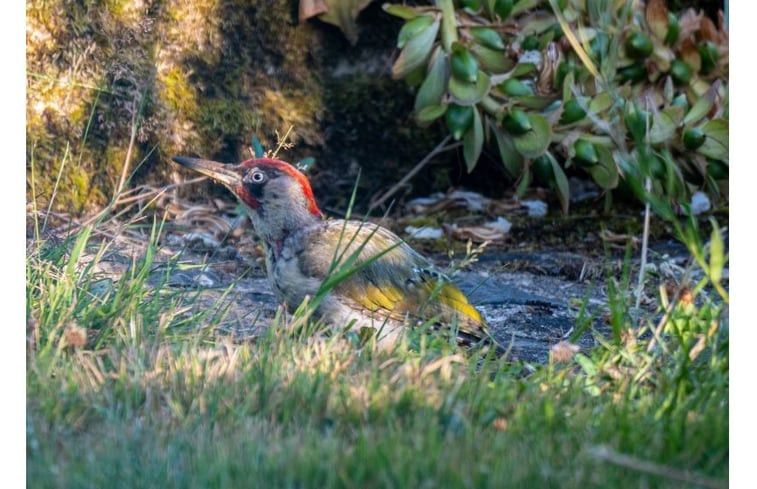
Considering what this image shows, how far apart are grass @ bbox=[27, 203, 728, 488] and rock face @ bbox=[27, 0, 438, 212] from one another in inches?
45.1

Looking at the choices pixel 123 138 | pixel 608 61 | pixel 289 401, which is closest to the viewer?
pixel 289 401

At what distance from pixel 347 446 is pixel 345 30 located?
3280 mm

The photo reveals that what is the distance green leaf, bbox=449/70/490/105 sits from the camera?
5.30m

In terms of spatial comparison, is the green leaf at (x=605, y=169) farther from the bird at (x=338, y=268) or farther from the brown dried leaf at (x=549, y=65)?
the bird at (x=338, y=268)

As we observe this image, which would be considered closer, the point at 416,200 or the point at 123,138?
the point at 123,138

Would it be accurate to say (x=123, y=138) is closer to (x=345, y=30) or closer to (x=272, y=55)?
(x=272, y=55)

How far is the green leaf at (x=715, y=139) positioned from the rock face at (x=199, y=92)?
5.10 ft

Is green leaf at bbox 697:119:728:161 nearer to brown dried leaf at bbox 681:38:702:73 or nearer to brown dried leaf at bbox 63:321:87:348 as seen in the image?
brown dried leaf at bbox 681:38:702:73

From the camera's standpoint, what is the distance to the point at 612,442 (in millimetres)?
2982

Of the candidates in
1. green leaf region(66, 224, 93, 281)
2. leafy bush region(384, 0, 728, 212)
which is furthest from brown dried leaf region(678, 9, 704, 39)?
green leaf region(66, 224, 93, 281)

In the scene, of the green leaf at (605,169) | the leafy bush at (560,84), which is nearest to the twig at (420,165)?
the leafy bush at (560,84)

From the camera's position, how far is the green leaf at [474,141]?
17.8 ft

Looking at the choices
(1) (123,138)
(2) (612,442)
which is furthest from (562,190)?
(2) (612,442)

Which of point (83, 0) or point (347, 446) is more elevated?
point (83, 0)
